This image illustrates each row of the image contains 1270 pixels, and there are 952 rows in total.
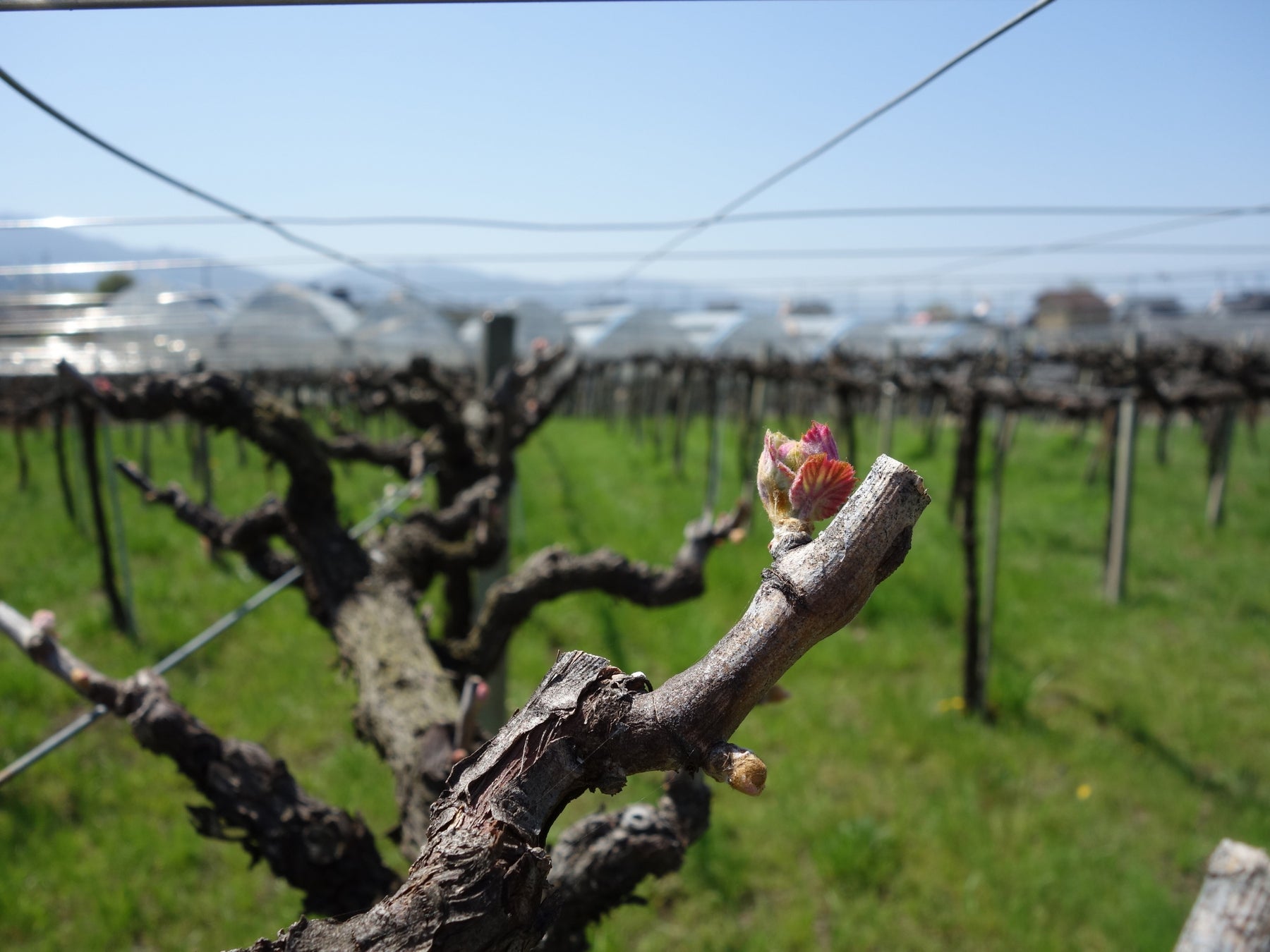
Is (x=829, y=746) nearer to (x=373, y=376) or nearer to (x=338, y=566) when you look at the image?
(x=338, y=566)

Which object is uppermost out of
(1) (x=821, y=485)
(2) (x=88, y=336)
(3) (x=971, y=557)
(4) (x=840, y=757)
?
(1) (x=821, y=485)

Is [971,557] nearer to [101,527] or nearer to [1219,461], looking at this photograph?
[1219,461]

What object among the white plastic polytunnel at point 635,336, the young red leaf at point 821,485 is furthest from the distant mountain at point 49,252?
the white plastic polytunnel at point 635,336

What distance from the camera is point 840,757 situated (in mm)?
4688

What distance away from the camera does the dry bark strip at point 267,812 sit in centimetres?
139

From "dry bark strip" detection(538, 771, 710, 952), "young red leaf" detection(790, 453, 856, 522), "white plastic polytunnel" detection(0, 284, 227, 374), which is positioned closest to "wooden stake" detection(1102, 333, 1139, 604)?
"dry bark strip" detection(538, 771, 710, 952)

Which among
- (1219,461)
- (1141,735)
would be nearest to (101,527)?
(1141,735)

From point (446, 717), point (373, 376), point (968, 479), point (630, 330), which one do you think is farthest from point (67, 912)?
point (630, 330)

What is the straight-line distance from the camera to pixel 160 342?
12.6 meters

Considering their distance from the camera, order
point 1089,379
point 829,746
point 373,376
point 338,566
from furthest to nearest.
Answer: point 1089,379 < point 373,376 < point 829,746 < point 338,566

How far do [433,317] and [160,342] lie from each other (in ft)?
60.3

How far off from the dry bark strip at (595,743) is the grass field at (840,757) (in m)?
0.97

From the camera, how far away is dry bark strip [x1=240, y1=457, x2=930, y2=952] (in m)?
0.59

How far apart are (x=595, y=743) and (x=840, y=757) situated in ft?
14.7
